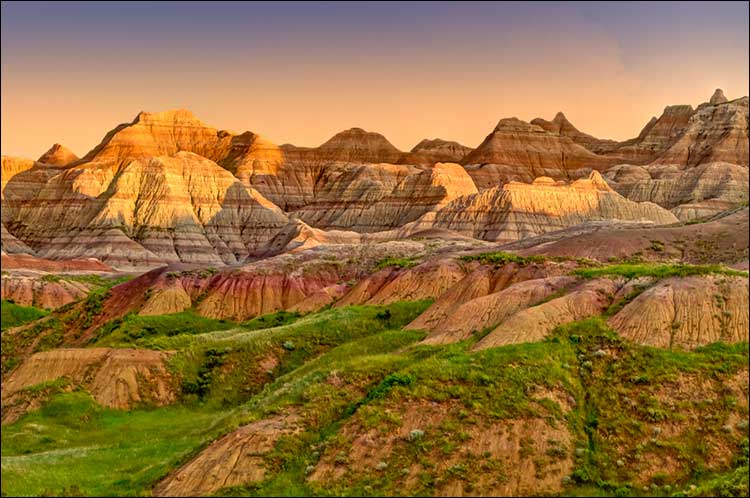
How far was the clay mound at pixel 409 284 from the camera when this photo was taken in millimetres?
52469

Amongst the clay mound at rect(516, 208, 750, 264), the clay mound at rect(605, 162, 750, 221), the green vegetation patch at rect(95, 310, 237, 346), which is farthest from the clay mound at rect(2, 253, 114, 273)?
the clay mound at rect(605, 162, 750, 221)

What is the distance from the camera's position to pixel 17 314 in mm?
79438

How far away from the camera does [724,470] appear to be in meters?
20.0

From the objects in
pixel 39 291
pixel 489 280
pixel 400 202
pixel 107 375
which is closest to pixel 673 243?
pixel 489 280

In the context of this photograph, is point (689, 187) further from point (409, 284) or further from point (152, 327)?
point (152, 327)

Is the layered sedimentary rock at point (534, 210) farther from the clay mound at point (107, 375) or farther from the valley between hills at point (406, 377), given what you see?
the clay mound at point (107, 375)

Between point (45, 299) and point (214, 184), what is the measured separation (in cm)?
8646

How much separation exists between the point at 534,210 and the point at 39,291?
3039 inches

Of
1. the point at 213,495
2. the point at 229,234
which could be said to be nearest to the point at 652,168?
the point at 229,234

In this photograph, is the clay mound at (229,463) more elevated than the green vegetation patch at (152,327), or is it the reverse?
the clay mound at (229,463)

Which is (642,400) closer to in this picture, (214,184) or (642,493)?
(642,493)

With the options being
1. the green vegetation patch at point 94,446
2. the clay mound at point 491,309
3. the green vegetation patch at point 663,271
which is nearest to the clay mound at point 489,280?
the clay mound at point 491,309

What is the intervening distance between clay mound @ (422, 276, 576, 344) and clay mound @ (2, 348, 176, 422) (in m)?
16.7

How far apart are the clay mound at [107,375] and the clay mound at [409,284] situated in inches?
636
